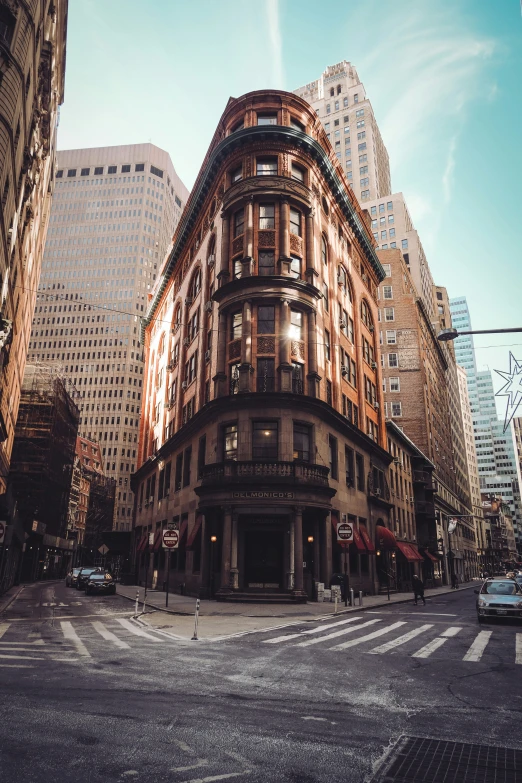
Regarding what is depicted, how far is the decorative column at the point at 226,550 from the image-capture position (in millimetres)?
26578

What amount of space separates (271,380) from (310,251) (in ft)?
32.7

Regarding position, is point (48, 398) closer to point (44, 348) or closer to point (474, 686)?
point (474, 686)

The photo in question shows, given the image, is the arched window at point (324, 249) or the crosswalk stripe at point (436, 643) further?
the arched window at point (324, 249)

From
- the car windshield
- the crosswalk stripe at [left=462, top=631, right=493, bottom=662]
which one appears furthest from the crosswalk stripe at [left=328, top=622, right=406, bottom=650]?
the car windshield

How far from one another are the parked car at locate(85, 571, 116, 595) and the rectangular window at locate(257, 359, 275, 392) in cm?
1680

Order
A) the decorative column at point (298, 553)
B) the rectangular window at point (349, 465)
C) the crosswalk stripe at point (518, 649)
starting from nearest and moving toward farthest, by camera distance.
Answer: the crosswalk stripe at point (518, 649) → the decorative column at point (298, 553) → the rectangular window at point (349, 465)

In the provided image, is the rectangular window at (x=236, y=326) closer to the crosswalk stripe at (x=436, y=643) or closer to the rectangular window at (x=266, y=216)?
the rectangular window at (x=266, y=216)

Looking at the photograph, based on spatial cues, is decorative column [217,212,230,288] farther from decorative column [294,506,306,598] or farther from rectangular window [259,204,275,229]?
decorative column [294,506,306,598]

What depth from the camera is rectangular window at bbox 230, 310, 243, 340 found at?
3238cm

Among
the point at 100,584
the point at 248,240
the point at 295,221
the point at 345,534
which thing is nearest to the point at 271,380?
the point at 248,240

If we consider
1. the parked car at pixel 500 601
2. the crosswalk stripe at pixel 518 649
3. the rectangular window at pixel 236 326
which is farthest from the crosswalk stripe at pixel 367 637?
the rectangular window at pixel 236 326

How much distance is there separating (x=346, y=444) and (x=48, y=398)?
42.0m

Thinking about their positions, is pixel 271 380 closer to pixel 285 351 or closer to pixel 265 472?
pixel 285 351

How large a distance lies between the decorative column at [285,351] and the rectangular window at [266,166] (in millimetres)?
10229
